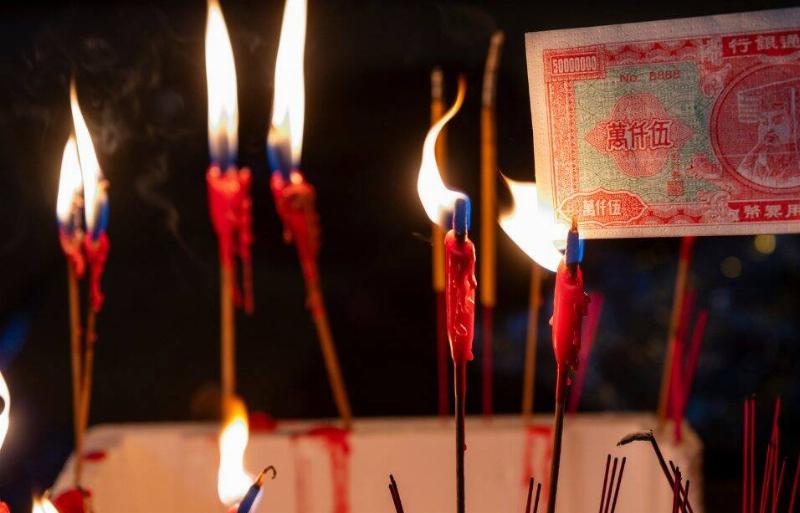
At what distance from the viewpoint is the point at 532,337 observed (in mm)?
1328

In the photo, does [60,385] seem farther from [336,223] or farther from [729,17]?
[729,17]

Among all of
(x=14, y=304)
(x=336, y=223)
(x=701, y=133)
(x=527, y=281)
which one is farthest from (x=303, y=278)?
(x=701, y=133)

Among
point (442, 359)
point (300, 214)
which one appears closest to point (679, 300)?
point (442, 359)

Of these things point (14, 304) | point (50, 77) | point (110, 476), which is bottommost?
point (110, 476)

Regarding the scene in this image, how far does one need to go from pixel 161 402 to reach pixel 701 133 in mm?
1143

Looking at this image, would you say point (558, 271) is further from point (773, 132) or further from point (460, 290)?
point (773, 132)

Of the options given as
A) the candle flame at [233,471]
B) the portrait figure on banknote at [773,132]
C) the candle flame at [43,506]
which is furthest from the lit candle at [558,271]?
the candle flame at [43,506]

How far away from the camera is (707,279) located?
4.53 feet

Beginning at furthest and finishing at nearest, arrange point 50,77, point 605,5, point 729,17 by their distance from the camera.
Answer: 1. point 50,77
2. point 605,5
3. point 729,17

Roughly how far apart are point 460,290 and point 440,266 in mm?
733

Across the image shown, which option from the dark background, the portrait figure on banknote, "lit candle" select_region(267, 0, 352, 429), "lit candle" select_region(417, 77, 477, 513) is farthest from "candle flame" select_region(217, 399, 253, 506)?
the dark background

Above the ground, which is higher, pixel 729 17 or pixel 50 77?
pixel 50 77

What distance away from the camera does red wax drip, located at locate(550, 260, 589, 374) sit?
554 mm

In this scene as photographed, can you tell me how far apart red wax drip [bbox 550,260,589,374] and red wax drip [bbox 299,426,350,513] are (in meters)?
0.68
